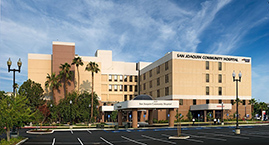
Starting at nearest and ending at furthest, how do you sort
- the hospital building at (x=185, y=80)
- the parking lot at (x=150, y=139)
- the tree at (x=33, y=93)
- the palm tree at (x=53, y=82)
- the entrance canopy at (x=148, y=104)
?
the parking lot at (x=150, y=139) < the entrance canopy at (x=148, y=104) < the tree at (x=33, y=93) < the hospital building at (x=185, y=80) < the palm tree at (x=53, y=82)

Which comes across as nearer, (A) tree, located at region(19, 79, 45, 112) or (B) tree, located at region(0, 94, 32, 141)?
(B) tree, located at region(0, 94, 32, 141)

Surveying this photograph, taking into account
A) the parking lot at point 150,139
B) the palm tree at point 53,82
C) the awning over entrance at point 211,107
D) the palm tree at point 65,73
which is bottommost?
the parking lot at point 150,139

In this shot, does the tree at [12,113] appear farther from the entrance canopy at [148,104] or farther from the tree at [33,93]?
the tree at [33,93]

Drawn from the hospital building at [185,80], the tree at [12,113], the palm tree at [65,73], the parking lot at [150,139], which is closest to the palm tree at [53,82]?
the palm tree at [65,73]

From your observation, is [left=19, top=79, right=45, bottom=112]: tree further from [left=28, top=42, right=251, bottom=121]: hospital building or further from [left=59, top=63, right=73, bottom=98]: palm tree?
[left=59, top=63, right=73, bottom=98]: palm tree

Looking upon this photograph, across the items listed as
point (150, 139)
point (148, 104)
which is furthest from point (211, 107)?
point (150, 139)

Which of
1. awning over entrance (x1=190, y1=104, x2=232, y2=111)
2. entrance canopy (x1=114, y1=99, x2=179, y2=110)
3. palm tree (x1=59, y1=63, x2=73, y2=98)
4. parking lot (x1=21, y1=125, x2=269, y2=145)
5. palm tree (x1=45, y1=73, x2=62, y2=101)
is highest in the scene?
palm tree (x1=59, y1=63, x2=73, y2=98)

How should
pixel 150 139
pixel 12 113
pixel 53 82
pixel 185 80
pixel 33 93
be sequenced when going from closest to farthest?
pixel 12 113, pixel 150 139, pixel 33 93, pixel 185 80, pixel 53 82

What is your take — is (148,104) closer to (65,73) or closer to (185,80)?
(185,80)

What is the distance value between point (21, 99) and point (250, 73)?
7428 centimetres

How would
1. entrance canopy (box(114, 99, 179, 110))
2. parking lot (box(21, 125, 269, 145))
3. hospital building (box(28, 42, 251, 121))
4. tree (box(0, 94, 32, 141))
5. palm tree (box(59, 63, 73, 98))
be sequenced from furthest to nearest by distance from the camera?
palm tree (box(59, 63, 73, 98)), hospital building (box(28, 42, 251, 121)), entrance canopy (box(114, 99, 179, 110)), parking lot (box(21, 125, 269, 145)), tree (box(0, 94, 32, 141))

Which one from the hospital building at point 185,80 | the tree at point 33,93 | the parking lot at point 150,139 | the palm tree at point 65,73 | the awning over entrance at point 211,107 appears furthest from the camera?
the palm tree at point 65,73

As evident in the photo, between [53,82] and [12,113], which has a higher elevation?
[53,82]

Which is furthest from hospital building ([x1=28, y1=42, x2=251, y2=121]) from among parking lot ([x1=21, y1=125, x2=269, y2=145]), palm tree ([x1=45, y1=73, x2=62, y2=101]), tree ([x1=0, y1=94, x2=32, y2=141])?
tree ([x1=0, y1=94, x2=32, y2=141])
